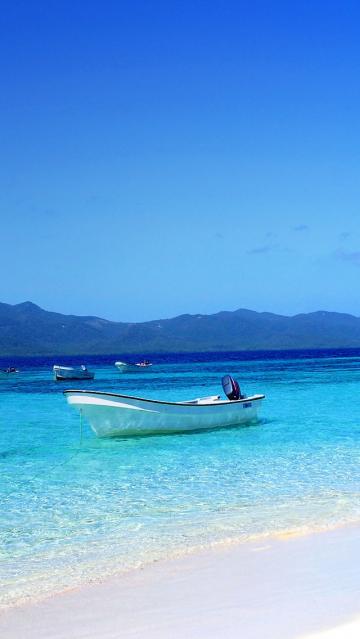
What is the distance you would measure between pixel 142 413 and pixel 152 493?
A: 7339 mm

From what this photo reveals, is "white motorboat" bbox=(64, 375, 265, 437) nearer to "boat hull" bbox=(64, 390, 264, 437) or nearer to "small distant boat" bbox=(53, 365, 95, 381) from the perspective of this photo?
"boat hull" bbox=(64, 390, 264, 437)

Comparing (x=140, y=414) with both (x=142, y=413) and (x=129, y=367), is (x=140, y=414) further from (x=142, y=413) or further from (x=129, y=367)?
(x=129, y=367)

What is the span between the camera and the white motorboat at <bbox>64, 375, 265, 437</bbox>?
62.8ft

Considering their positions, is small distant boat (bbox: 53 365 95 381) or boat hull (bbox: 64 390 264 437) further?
small distant boat (bbox: 53 365 95 381)

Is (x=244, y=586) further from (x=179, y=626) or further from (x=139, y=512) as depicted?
(x=139, y=512)

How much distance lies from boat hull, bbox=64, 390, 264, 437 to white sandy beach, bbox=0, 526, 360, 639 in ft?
36.5

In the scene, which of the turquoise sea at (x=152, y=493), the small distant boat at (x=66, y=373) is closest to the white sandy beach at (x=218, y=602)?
the turquoise sea at (x=152, y=493)

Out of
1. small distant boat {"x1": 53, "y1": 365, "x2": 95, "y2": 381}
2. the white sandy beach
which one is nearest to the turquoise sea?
the white sandy beach

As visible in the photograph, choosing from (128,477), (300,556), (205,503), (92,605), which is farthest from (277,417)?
(92,605)

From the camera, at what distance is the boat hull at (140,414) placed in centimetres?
1914

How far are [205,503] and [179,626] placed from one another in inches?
220

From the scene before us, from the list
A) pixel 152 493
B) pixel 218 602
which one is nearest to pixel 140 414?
pixel 152 493

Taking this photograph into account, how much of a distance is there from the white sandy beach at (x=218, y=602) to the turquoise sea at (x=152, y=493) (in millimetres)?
529

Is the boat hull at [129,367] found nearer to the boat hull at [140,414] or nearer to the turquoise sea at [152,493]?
the turquoise sea at [152,493]
